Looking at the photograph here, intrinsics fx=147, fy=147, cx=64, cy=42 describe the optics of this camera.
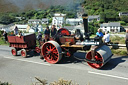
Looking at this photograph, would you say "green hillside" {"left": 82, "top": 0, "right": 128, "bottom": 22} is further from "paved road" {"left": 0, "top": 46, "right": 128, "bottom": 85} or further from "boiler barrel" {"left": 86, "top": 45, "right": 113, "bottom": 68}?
"boiler barrel" {"left": 86, "top": 45, "right": 113, "bottom": 68}

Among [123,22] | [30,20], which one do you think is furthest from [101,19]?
[30,20]

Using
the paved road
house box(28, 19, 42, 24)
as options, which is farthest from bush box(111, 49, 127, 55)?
house box(28, 19, 42, 24)

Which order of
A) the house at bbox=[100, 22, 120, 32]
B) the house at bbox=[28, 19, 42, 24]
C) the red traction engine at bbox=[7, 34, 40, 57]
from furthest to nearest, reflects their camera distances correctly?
the house at bbox=[28, 19, 42, 24]
the house at bbox=[100, 22, 120, 32]
the red traction engine at bbox=[7, 34, 40, 57]

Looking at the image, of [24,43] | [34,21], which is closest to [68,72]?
[24,43]

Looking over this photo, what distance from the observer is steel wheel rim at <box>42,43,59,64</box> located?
280 inches

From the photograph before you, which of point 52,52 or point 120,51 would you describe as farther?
point 120,51

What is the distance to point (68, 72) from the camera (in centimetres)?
605

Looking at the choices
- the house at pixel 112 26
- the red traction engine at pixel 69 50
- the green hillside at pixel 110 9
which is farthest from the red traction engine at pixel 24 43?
the green hillside at pixel 110 9

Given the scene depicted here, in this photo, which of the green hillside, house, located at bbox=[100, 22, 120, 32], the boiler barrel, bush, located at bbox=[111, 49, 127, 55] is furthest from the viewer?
the green hillside

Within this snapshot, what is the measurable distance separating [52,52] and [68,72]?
1533 millimetres

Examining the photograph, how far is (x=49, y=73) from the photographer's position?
6082 mm

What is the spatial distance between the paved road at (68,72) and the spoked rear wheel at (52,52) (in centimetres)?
29

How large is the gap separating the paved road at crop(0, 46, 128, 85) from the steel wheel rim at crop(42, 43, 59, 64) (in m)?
0.27

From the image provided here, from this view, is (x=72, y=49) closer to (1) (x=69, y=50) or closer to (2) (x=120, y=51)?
(1) (x=69, y=50)
